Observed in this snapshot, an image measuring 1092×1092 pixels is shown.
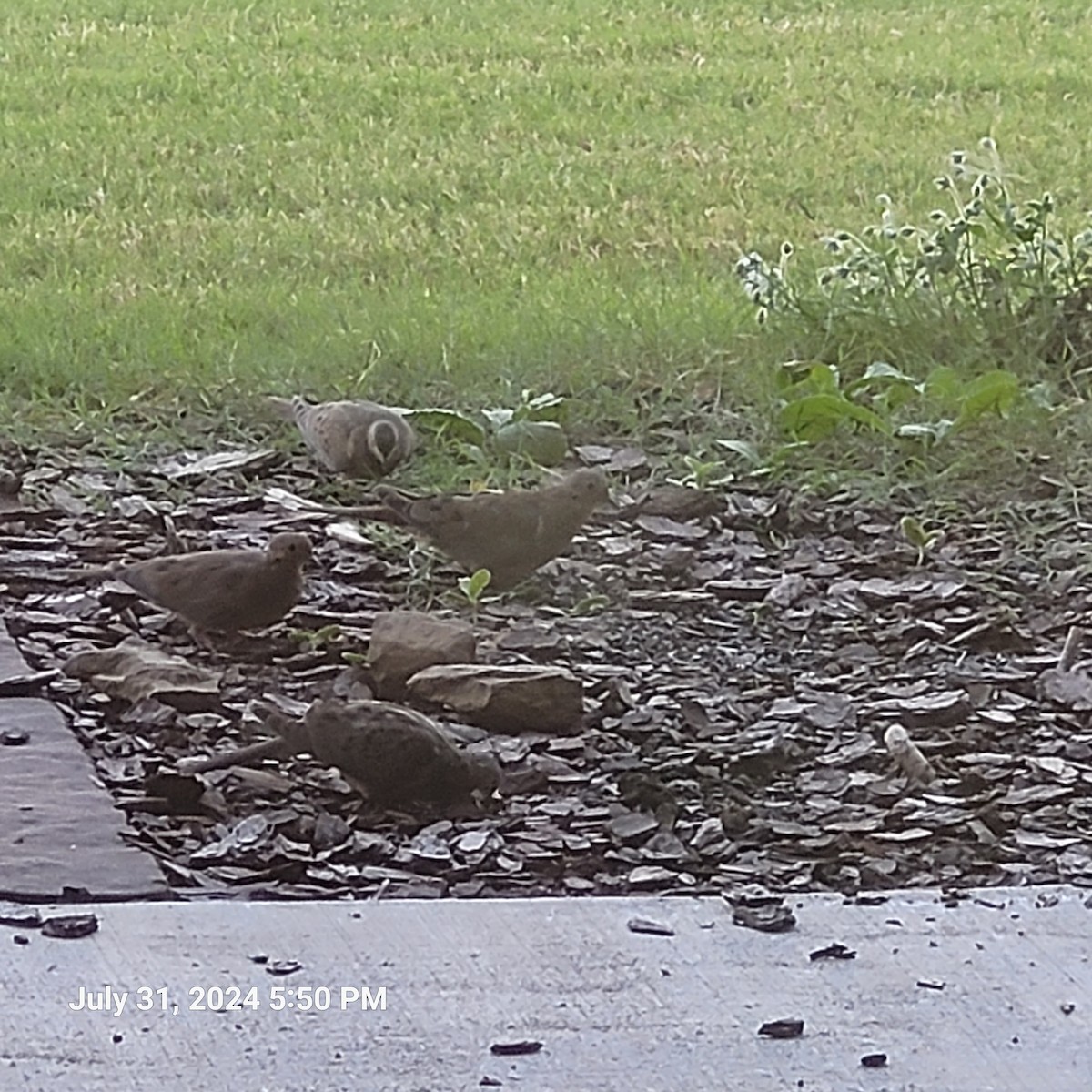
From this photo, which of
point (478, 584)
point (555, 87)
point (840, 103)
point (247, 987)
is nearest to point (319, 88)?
point (555, 87)

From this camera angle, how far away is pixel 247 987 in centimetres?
193

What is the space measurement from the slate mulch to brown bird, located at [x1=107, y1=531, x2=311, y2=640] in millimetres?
40

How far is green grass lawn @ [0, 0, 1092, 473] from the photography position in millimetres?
4703

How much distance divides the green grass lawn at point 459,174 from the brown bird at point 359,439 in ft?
1.48

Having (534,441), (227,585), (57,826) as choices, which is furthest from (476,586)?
(57,826)

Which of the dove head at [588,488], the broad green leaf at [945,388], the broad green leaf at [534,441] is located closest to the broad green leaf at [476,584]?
the dove head at [588,488]

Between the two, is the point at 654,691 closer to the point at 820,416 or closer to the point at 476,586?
the point at 476,586

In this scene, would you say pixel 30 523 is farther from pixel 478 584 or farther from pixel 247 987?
pixel 247 987

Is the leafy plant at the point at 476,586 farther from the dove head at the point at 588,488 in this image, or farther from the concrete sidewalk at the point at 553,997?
the concrete sidewalk at the point at 553,997

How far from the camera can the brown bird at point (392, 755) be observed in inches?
96.7

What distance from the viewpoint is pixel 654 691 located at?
2.87 metres

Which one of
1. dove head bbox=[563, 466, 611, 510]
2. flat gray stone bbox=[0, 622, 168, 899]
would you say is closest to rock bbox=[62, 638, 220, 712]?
flat gray stone bbox=[0, 622, 168, 899]

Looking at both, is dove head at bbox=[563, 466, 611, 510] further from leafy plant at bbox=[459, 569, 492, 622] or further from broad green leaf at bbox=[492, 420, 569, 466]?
broad green leaf at bbox=[492, 420, 569, 466]

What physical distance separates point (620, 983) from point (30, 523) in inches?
76.0
